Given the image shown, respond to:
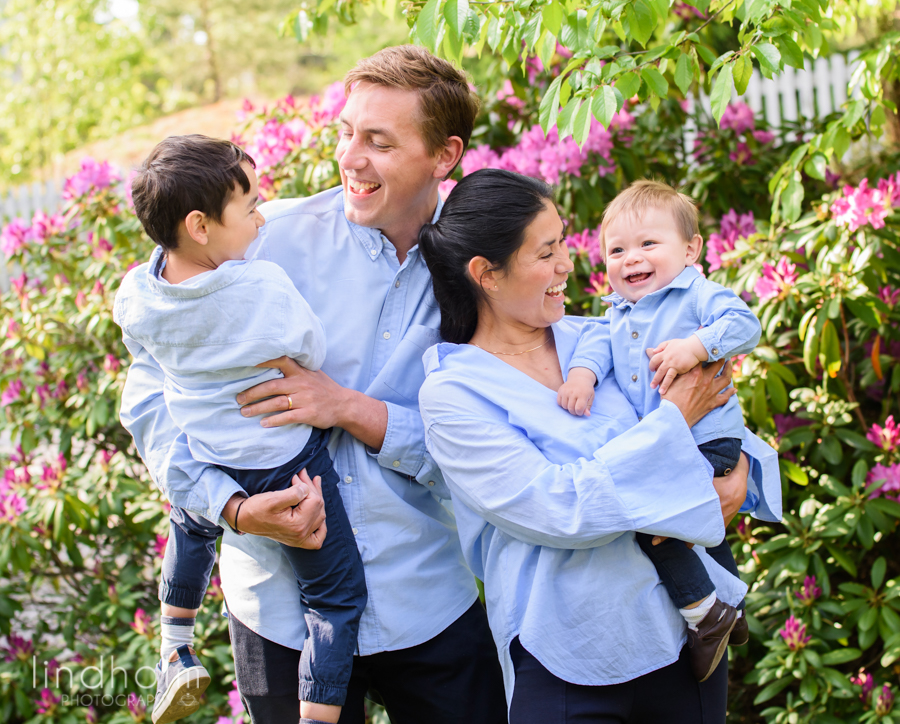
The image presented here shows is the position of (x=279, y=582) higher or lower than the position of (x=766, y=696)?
higher

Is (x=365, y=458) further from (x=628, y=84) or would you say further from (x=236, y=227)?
(x=628, y=84)

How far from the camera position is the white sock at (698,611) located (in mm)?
1598

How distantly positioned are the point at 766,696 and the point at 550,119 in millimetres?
1852

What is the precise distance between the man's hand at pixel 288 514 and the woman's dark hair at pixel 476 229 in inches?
20.0

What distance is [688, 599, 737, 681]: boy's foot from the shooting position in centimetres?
161

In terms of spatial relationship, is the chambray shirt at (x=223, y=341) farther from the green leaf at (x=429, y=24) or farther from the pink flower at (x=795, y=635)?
the pink flower at (x=795, y=635)

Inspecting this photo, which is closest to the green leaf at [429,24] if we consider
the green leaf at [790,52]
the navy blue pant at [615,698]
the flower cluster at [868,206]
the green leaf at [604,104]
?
the green leaf at [604,104]

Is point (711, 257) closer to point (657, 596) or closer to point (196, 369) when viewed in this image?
point (657, 596)

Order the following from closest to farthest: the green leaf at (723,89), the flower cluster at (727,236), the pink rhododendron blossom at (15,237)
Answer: the green leaf at (723,89) → the flower cluster at (727,236) → the pink rhododendron blossom at (15,237)

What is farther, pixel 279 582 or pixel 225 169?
pixel 279 582

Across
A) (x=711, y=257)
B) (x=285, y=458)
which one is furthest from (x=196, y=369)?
(x=711, y=257)

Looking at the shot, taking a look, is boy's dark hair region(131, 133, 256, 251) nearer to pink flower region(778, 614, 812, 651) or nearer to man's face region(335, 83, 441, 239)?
man's face region(335, 83, 441, 239)

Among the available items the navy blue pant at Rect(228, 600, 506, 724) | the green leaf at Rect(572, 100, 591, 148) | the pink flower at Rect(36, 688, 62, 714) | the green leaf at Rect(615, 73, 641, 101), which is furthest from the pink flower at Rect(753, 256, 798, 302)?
the pink flower at Rect(36, 688, 62, 714)

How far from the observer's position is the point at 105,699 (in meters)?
3.27
